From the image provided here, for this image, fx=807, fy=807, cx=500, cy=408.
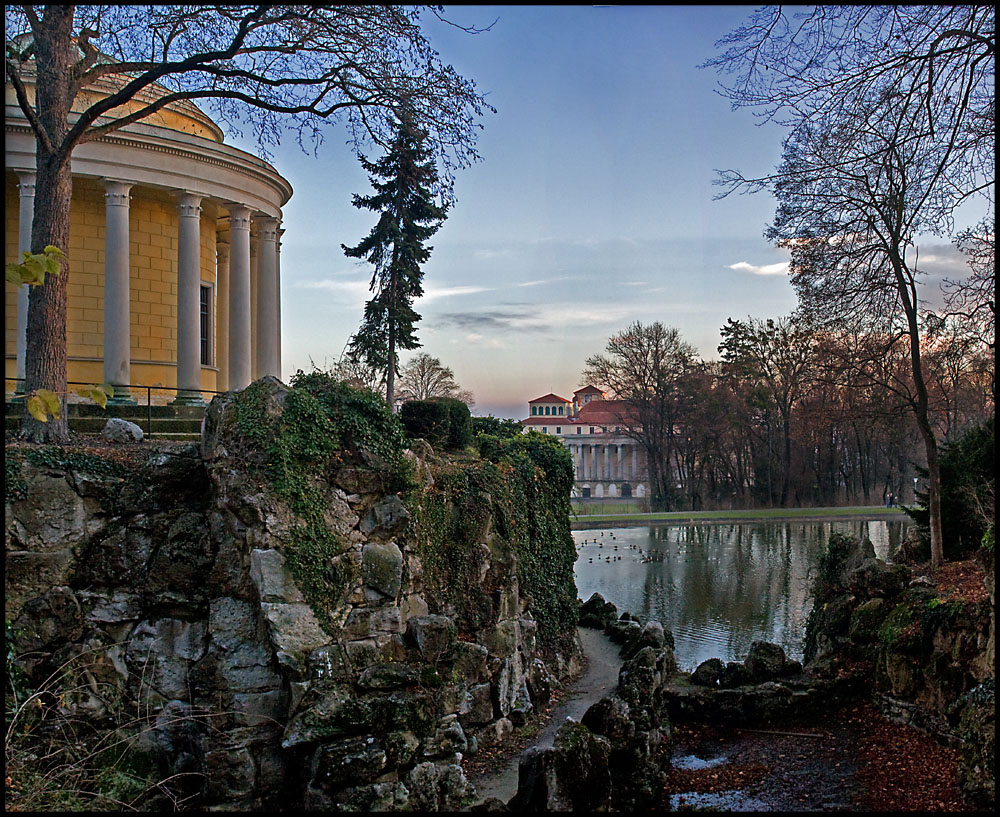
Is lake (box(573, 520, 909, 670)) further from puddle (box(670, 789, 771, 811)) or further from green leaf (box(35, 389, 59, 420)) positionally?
green leaf (box(35, 389, 59, 420))

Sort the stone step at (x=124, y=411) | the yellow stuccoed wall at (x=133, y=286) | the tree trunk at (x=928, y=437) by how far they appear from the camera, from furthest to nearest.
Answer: the yellow stuccoed wall at (x=133, y=286) < the tree trunk at (x=928, y=437) < the stone step at (x=124, y=411)

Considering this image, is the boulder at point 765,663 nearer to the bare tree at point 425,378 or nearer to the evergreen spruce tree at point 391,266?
the evergreen spruce tree at point 391,266

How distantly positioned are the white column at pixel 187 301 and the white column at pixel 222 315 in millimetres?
3743

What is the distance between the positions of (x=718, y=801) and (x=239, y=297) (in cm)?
1825

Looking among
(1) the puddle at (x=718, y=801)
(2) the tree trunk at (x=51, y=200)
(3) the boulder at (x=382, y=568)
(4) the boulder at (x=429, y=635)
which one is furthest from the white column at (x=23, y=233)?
(1) the puddle at (x=718, y=801)

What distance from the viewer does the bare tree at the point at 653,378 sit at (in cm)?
5228

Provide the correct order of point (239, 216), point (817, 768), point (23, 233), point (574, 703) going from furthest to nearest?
point (239, 216) < point (23, 233) < point (574, 703) < point (817, 768)

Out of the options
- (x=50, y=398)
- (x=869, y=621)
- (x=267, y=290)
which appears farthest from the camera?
(x=267, y=290)

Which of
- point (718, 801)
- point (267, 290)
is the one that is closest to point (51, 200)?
point (267, 290)

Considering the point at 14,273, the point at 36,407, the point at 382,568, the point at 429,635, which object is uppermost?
the point at 14,273

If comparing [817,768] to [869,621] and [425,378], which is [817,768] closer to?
[869,621]

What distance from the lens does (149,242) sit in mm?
21969

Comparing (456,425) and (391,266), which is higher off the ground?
(391,266)

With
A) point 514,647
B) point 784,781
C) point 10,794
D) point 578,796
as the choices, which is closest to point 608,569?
point 514,647
